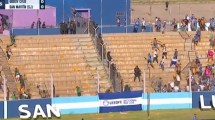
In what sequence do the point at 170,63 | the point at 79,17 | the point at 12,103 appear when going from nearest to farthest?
the point at 12,103, the point at 170,63, the point at 79,17

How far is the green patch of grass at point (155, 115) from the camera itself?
6106cm

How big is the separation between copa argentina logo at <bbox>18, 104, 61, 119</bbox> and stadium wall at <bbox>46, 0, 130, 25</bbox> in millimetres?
16136

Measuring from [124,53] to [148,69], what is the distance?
8.77ft

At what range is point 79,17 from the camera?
74812 millimetres

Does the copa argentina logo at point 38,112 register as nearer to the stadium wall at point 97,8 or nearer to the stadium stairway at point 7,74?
the stadium stairway at point 7,74

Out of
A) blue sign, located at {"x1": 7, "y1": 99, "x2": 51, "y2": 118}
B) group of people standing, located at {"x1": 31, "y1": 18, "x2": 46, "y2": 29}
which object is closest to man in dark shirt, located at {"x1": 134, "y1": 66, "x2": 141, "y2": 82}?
blue sign, located at {"x1": 7, "y1": 99, "x2": 51, "y2": 118}

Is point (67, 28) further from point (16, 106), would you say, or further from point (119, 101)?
point (16, 106)

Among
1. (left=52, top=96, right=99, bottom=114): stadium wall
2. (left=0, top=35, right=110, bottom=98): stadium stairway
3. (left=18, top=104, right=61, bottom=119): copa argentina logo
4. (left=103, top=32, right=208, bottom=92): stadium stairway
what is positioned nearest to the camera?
(left=18, top=104, right=61, bottom=119): copa argentina logo

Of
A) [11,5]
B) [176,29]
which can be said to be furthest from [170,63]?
[11,5]

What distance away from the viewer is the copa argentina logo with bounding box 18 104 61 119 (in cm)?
6031

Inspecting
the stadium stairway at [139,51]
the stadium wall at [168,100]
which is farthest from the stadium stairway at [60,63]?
the stadium wall at [168,100]

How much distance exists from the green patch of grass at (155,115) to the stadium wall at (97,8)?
15453mm

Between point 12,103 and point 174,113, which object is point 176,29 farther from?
point 12,103

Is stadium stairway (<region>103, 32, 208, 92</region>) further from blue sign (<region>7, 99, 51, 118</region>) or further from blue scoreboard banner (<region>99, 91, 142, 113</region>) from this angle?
blue sign (<region>7, 99, 51, 118</region>)
